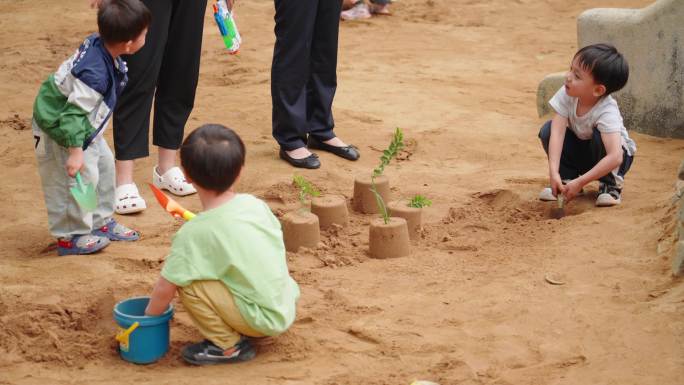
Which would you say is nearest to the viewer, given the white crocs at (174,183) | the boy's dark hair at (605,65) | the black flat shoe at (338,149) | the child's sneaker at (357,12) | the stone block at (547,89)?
the boy's dark hair at (605,65)

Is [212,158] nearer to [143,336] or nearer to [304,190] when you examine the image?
[143,336]

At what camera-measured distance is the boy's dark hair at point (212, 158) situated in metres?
3.34

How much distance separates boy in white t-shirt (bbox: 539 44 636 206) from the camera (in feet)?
16.0

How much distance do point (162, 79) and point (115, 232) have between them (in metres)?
0.97

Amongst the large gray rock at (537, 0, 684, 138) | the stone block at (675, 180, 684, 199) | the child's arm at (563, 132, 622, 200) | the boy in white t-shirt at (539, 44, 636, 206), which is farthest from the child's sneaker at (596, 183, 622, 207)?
the large gray rock at (537, 0, 684, 138)

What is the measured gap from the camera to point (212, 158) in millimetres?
3332

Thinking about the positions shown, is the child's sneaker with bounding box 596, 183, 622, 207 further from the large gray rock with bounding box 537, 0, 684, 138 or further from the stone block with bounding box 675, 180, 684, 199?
the large gray rock with bounding box 537, 0, 684, 138

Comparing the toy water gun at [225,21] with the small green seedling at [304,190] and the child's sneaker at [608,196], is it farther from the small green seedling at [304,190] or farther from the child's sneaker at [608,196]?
the child's sneaker at [608,196]

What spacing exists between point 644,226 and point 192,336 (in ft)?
7.26

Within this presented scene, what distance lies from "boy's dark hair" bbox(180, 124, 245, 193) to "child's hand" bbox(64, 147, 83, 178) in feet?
2.75

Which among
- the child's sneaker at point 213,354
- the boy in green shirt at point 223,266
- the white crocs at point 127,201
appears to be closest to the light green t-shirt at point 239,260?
the boy in green shirt at point 223,266

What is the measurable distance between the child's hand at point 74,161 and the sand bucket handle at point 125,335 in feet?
2.95

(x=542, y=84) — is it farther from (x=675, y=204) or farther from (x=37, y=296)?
(x=37, y=296)

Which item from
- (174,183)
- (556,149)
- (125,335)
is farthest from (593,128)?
(125,335)
